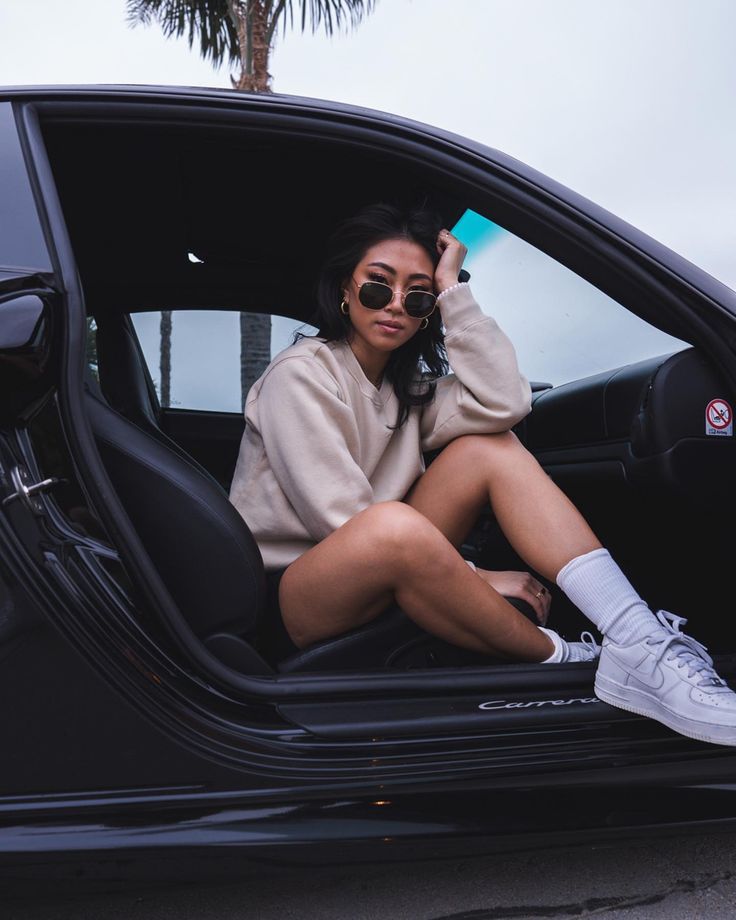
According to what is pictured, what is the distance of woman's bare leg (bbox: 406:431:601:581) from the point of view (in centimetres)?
134

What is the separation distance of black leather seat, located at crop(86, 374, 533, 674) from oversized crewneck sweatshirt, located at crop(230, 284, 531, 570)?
177 mm

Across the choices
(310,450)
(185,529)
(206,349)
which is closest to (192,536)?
(185,529)

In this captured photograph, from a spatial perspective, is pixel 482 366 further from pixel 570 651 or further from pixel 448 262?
pixel 570 651

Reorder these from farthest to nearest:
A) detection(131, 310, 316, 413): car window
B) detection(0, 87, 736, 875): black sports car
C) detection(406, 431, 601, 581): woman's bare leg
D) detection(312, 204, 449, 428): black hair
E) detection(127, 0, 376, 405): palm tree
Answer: detection(127, 0, 376, 405): palm tree
detection(131, 310, 316, 413): car window
detection(312, 204, 449, 428): black hair
detection(406, 431, 601, 581): woman's bare leg
detection(0, 87, 736, 875): black sports car

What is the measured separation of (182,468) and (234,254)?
3.02 feet

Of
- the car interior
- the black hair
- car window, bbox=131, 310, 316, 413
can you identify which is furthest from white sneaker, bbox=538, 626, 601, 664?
Result: car window, bbox=131, 310, 316, 413

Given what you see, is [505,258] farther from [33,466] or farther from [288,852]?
[288,852]

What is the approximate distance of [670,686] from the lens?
114 centimetres

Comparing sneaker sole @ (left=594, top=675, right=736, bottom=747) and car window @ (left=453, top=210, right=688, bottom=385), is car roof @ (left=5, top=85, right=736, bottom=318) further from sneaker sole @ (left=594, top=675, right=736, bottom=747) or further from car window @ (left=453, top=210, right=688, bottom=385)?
sneaker sole @ (left=594, top=675, right=736, bottom=747)

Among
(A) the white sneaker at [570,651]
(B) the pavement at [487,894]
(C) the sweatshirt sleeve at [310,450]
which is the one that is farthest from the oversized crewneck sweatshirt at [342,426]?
(B) the pavement at [487,894]

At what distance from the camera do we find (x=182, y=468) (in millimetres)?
1180

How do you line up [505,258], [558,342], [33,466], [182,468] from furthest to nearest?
1. [558,342]
2. [505,258]
3. [182,468]
4. [33,466]

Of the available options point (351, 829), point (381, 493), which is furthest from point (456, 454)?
point (351, 829)

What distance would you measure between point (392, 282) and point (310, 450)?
389mm
